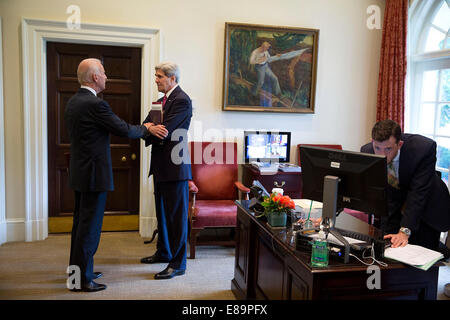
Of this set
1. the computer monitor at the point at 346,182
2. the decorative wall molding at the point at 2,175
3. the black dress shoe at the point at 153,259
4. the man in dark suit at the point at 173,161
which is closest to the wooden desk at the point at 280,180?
the man in dark suit at the point at 173,161

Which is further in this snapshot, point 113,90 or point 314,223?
point 113,90

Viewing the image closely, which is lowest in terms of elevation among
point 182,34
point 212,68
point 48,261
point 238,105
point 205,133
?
point 48,261

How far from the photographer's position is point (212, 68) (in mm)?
4750

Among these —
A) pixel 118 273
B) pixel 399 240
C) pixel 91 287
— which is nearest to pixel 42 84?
pixel 118 273

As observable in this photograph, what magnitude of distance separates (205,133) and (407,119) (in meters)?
2.37

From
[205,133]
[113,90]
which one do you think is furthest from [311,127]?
[113,90]

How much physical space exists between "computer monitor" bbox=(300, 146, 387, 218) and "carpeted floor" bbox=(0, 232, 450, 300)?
139 centimetres

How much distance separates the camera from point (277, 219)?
2559mm

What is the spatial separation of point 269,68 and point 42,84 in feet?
8.08

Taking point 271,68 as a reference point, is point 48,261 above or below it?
below

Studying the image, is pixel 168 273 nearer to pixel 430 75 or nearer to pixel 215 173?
pixel 215 173

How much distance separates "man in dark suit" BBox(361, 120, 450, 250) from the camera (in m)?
2.46
